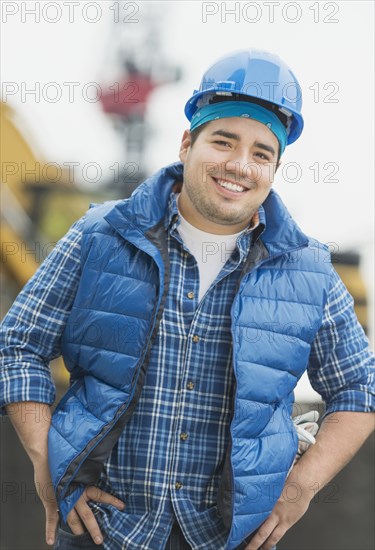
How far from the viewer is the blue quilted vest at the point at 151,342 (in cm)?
182

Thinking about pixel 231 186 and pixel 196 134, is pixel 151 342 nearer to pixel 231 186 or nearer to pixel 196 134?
pixel 231 186

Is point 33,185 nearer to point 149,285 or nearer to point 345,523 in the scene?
point 345,523

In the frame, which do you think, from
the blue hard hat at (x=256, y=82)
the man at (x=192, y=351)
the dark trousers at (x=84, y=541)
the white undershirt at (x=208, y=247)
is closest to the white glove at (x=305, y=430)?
the man at (x=192, y=351)

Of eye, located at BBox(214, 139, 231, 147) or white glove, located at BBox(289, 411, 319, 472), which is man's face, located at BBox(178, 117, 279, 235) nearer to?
eye, located at BBox(214, 139, 231, 147)

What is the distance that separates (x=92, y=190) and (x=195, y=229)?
219 inches

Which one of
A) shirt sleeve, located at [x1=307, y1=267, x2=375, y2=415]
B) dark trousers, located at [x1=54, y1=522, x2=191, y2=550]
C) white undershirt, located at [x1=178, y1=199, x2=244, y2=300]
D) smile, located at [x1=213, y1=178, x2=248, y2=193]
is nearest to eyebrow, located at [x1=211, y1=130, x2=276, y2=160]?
smile, located at [x1=213, y1=178, x2=248, y2=193]

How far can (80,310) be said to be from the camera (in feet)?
6.31

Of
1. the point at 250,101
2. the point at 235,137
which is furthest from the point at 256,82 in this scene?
the point at 235,137

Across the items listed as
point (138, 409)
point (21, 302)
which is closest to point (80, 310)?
point (21, 302)

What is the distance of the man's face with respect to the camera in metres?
1.95

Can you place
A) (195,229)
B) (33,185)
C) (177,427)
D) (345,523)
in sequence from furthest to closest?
(33,185) < (345,523) < (195,229) < (177,427)

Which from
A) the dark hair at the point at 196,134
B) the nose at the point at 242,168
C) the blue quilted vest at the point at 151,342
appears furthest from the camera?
the dark hair at the point at 196,134

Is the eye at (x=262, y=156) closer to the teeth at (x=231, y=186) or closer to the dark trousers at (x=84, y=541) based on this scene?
the teeth at (x=231, y=186)

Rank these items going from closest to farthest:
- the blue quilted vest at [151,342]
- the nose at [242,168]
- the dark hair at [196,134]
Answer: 1. the blue quilted vest at [151,342]
2. the nose at [242,168]
3. the dark hair at [196,134]
